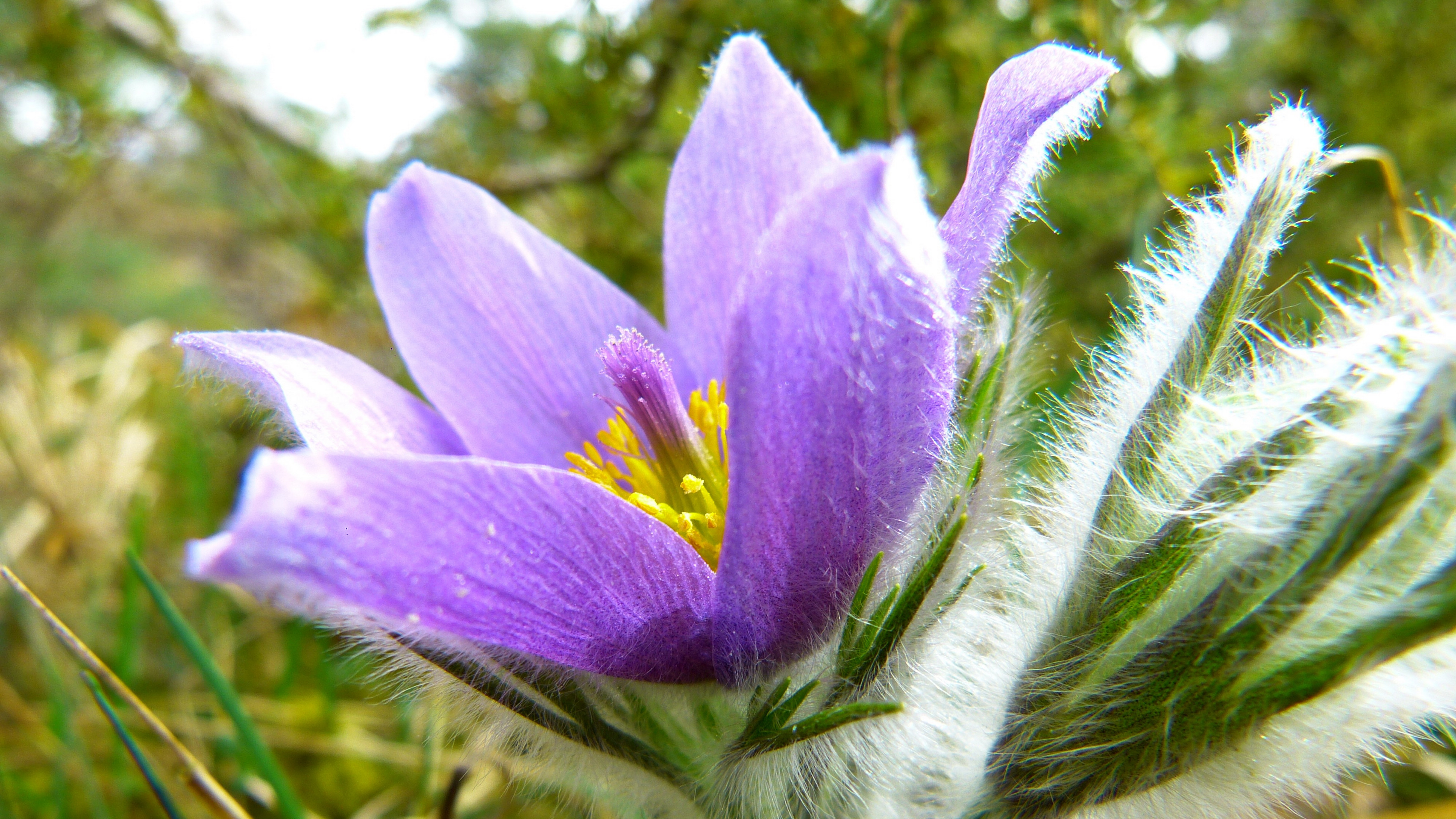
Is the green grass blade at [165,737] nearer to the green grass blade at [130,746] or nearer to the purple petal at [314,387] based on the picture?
the green grass blade at [130,746]

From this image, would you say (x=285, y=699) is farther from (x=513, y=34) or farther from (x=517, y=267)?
(x=513, y=34)

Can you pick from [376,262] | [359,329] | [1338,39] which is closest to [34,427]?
[359,329]

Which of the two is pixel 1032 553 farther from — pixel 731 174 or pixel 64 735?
pixel 64 735

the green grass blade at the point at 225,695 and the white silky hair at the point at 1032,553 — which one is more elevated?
the white silky hair at the point at 1032,553

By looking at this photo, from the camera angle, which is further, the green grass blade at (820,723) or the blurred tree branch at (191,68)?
the blurred tree branch at (191,68)

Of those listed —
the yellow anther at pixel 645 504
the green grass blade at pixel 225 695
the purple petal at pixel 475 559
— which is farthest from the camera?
the green grass blade at pixel 225 695

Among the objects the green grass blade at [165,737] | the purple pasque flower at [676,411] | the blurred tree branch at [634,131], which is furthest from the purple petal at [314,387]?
the blurred tree branch at [634,131]

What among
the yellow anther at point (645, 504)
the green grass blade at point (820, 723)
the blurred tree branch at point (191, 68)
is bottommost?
the green grass blade at point (820, 723)
